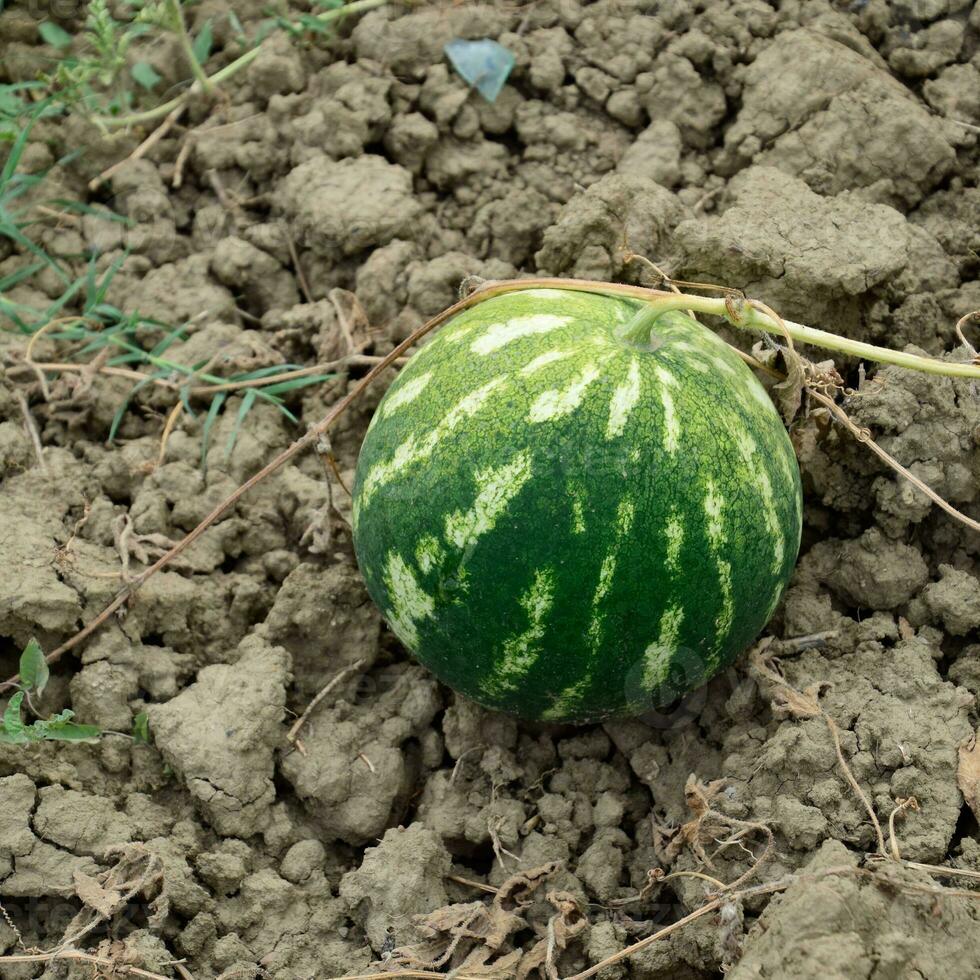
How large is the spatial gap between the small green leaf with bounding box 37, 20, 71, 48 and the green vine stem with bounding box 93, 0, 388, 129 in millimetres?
400

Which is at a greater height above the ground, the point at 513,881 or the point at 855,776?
the point at 855,776

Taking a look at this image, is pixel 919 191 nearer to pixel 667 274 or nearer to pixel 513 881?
pixel 667 274

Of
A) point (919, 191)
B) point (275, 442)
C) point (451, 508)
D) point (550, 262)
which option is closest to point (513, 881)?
point (451, 508)

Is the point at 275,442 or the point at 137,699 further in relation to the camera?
the point at 275,442

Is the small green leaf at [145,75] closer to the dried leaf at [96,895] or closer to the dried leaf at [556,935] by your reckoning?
the dried leaf at [96,895]

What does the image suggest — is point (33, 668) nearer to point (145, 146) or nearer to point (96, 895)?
point (96, 895)

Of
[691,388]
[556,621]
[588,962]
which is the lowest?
[588,962]

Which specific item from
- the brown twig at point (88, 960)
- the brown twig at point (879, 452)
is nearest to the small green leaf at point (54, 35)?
the brown twig at point (879, 452)

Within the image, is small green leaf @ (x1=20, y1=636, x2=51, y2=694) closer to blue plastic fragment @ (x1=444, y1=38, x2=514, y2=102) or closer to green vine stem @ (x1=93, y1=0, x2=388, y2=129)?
green vine stem @ (x1=93, y1=0, x2=388, y2=129)

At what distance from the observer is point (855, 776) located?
8.91 ft

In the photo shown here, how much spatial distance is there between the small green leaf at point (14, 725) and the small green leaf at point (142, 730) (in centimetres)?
30

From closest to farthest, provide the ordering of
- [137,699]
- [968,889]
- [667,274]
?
[968,889] → [137,699] → [667,274]

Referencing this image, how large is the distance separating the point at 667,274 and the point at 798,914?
75.1 inches

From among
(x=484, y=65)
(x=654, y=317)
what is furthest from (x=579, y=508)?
(x=484, y=65)
